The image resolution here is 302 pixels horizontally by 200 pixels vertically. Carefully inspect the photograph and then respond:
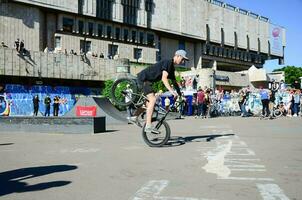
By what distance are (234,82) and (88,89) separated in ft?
75.2

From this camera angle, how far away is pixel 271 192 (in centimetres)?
440

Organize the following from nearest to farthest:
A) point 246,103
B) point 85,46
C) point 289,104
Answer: point 289,104, point 246,103, point 85,46

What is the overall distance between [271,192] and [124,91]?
603 cm

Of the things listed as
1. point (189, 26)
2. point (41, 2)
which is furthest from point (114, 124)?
point (189, 26)

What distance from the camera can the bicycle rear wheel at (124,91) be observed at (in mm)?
9730

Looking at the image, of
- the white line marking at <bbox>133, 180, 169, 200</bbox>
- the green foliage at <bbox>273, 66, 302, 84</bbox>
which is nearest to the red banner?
the white line marking at <bbox>133, 180, 169, 200</bbox>

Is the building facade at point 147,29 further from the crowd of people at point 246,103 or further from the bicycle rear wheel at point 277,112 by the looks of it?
the bicycle rear wheel at point 277,112

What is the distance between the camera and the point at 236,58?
84.4 metres

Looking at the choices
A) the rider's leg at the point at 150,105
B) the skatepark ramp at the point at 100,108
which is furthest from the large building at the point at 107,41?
the rider's leg at the point at 150,105

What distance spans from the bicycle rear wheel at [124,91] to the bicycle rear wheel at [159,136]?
41.5 inches

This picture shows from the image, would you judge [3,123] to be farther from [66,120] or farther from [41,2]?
[41,2]

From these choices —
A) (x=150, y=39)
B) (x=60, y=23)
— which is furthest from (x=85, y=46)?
(x=150, y=39)

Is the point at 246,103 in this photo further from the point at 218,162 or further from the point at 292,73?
the point at 292,73

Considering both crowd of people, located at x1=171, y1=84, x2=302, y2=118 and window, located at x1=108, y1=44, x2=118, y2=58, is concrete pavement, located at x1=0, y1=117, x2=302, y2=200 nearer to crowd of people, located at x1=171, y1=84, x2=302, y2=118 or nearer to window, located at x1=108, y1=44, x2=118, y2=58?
crowd of people, located at x1=171, y1=84, x2=302, y2=118
